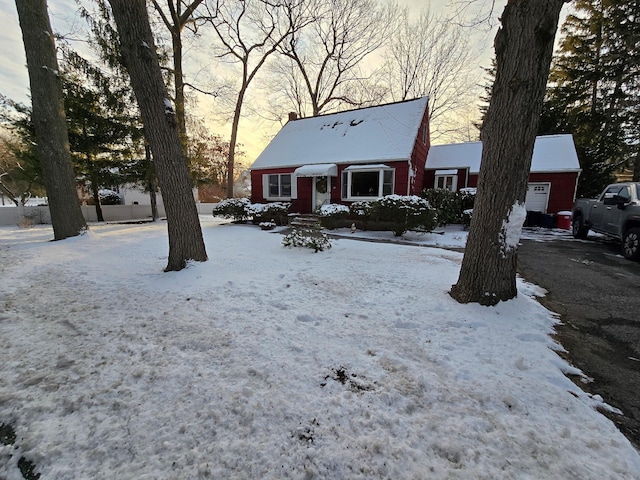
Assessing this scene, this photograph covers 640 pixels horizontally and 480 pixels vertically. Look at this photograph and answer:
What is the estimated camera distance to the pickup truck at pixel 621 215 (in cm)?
638

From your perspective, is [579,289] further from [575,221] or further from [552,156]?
[552,156]

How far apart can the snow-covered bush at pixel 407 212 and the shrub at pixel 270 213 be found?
4.79 metres

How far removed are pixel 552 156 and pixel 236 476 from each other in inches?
713

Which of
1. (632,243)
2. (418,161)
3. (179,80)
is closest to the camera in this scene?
(632,243)

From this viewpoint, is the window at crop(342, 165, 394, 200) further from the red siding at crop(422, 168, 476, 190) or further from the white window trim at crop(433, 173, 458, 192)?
the white window trim at crop(433, 173, 458, 192)

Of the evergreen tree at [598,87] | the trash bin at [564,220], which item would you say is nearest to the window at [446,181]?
the trash bin at [564,220]

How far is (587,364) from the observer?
97.3 inches

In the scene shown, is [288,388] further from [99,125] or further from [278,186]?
[99,125]

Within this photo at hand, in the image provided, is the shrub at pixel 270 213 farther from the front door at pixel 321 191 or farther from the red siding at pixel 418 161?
the red siding at pixel 418 161

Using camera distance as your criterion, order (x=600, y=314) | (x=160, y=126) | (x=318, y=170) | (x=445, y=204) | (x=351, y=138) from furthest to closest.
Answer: (x=351, y=138) < (x=318, y=170) < (x=445, y=204) < (x=160, y=126) < (x=600, y=314)

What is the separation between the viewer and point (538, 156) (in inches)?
557

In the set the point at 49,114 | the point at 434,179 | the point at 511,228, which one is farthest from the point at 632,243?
the point at 49,114

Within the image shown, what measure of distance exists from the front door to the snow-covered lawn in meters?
10.2

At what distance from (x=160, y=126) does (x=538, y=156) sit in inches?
664
